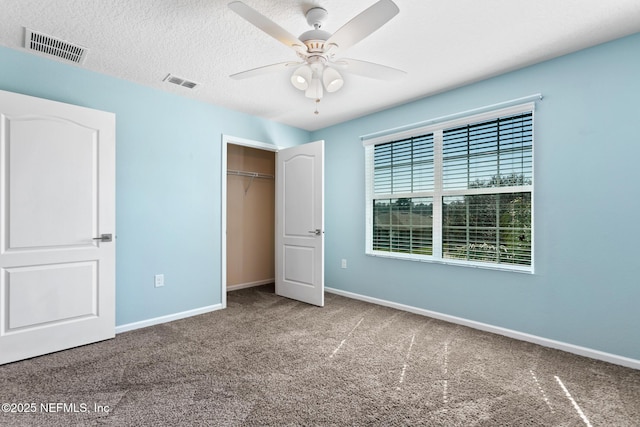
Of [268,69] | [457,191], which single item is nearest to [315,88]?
[268,69]

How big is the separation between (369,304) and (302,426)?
2.36m

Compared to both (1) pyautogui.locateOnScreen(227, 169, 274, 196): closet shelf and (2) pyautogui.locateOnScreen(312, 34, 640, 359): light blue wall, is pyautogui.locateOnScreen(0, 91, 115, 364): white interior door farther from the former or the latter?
(2) pyautogui.locateOnScreen(312, 34, 640, 359): light blue wall

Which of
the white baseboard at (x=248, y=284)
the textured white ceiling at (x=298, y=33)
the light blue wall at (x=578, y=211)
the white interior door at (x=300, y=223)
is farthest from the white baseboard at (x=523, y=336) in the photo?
the textured white ceiling at (x=298, y=33)

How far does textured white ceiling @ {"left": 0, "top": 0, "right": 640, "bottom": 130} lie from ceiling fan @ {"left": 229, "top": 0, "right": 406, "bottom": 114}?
0.67 feet

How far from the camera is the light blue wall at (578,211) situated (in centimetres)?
229

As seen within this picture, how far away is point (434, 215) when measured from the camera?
346cm

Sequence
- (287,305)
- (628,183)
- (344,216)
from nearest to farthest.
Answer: (628,183)
(287,305)
(344,216)

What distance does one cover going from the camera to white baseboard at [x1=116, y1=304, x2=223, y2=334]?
2987 millimetres

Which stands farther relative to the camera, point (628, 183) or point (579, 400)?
point (628, 183)

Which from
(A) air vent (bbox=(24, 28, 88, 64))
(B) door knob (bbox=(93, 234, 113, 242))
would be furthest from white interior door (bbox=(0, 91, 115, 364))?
(A) air vent (bbox=(24, 28, 88, 64))

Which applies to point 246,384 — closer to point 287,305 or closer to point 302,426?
point 302,426

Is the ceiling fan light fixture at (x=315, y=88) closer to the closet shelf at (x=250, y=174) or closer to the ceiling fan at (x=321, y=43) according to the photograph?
the ceiling fan at (x=321, y=43)

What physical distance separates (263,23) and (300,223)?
267 cm

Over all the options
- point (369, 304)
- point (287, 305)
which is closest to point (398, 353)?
point (369, 304)
